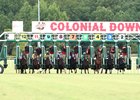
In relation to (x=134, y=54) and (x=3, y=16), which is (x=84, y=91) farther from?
(x=3, y=16)

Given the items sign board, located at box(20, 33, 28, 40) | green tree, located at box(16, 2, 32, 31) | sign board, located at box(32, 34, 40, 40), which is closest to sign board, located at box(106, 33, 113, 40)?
sign board, located at box(32, 34, 40, 40)

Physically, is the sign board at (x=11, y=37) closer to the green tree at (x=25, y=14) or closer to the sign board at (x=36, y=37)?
the sign board at (x=36, y=37)

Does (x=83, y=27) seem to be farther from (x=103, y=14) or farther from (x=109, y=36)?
(x=103, y=14)

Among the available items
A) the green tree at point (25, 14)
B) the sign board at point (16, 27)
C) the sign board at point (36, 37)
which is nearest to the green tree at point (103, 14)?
the green tree at point (25, 14)

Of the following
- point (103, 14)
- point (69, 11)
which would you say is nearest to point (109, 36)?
point (103, 14)

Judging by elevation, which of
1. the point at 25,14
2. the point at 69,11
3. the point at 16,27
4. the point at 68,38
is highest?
the point at 69,11

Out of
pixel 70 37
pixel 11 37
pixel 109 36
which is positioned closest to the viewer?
pixel 11 37

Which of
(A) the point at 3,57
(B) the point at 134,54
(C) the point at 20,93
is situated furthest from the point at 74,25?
(B) the point at 134,54

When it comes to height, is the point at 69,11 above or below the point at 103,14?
above

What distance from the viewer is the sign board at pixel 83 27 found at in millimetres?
43819

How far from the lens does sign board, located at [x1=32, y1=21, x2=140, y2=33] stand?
43.8m

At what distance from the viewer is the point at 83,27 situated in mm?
44469

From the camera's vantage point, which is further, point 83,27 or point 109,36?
point 83,27

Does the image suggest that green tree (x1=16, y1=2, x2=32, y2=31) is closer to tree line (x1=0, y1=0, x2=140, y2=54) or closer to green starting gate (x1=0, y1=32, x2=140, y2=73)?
tree line (x1=0, y1=0, x2=140, y2=54)
